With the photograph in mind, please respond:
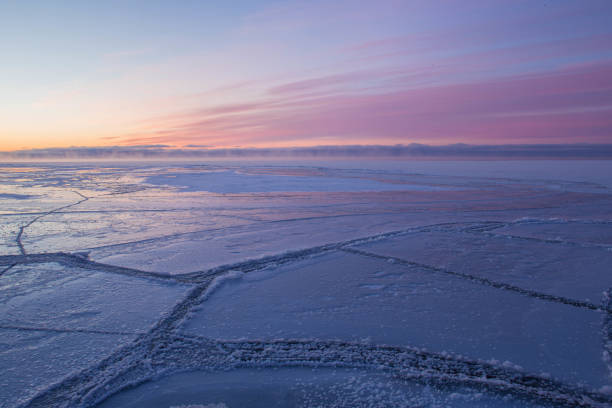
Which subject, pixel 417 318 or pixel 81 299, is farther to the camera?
pixel 81 299

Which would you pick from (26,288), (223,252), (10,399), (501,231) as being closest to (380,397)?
(10,399)

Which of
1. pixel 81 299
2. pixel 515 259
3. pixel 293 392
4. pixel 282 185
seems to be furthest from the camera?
pixel 282 185

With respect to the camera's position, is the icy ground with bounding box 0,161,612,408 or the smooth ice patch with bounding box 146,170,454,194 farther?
the smooth ice patch with bounding box 146,170,454,194

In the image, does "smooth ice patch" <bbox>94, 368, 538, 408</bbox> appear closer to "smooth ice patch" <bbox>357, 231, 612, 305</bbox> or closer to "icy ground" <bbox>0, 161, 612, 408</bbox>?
"icy ground" <bbox>0, 161, 612, 408</bbox>

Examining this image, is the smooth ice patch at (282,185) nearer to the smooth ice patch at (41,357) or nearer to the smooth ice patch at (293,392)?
the smooth ice patch at (41,357)

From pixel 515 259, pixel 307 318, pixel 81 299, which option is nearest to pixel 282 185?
pixel 515 259

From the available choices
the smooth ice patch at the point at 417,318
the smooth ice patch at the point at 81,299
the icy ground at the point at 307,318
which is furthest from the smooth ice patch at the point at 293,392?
the smooth ice patch at the point at 81,299

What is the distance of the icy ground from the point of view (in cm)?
175

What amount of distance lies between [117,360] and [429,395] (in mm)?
1708

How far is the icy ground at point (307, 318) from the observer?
1746 mm

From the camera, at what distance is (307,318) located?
8.06ft

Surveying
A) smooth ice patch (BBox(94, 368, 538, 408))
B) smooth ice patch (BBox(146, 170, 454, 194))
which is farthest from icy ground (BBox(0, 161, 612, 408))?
smooth ice patch (BBox(146, 170, 454, 194))

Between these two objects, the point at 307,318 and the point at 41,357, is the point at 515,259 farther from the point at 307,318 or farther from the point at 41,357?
the point at 41,357

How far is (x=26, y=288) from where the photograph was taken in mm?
3033
